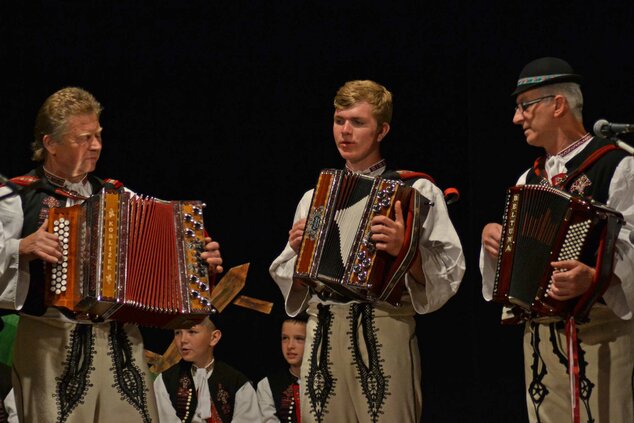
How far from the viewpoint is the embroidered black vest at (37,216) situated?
3.82 m

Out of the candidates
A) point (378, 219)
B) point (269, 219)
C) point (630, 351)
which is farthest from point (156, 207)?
point (269, 219)

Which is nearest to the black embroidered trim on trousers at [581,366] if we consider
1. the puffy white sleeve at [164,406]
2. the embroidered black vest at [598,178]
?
the embroidered black vest at [598,178]

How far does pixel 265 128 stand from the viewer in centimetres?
626

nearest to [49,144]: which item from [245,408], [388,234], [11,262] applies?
[11,262]

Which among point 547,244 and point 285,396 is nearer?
point 547,244

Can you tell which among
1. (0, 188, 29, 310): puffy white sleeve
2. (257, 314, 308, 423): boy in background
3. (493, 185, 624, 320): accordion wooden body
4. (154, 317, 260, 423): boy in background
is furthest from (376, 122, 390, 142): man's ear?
(154, 317, 260, 423): boy in background

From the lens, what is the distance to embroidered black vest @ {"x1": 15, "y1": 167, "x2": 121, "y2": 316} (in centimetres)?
382

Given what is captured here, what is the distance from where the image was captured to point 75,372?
383cm

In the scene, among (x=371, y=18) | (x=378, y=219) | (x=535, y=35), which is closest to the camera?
(x=378, y=219)

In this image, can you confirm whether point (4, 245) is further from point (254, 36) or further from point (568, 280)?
point (254, 36)

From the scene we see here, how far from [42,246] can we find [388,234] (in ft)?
3.91

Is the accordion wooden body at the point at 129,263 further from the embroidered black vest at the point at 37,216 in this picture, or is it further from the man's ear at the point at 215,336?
the man's ear at the point at 215,336

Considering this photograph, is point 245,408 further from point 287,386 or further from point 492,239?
point 492,239

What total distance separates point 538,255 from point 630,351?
1.53 feet
